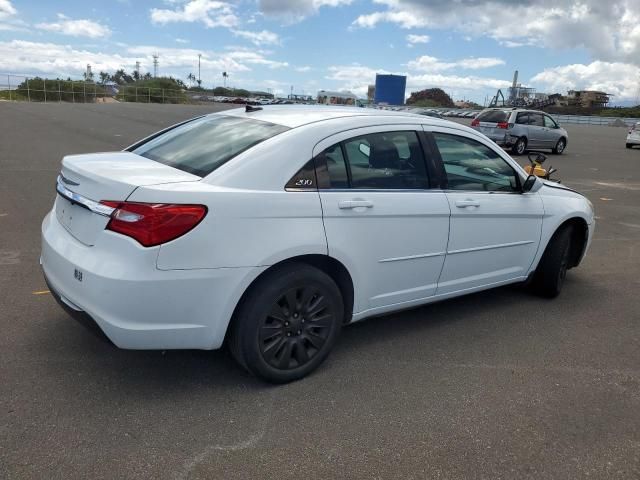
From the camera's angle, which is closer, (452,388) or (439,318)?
(452,388)

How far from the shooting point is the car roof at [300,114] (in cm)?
372

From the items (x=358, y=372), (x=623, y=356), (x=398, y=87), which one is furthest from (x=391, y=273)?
(x=398, y=87)

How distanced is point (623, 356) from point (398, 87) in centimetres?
6495

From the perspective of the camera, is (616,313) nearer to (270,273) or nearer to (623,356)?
(623,356)

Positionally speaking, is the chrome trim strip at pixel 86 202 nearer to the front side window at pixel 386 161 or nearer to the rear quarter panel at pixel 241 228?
the rear quarter panel at pixel 241 228

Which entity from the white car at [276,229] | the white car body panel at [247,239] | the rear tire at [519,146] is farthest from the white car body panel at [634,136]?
the white car body panel at [247,239]

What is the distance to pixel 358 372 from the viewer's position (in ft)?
12.0

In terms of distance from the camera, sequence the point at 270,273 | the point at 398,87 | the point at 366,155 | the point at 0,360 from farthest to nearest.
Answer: the point at 398,87, the point at 366,155, the point at 0,360, the point at 270,273

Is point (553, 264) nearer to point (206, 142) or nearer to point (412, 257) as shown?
point (412, 257)

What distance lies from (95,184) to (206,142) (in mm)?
866

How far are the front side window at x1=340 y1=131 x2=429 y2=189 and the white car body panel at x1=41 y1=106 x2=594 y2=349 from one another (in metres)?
0.07

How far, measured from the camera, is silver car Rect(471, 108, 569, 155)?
19250 millimetres

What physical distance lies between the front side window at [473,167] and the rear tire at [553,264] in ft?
2.61

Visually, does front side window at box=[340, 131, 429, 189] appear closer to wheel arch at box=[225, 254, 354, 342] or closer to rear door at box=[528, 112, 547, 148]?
wheel arch at box=[225, 254, 354, 342]
